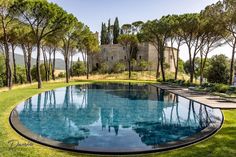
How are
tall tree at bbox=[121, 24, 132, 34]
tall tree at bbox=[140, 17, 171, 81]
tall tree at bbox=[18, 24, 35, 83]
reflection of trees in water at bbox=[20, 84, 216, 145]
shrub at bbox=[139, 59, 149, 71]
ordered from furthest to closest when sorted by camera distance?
shrub at bbox=[139, 59, 149, 71] < tall tree at bbox=[121, 24, 132, 34] < tall tree at bbox=[140, 17, 171, 81] < tall tree at bbox=[18, 24, 35, 83] < reflection of trees in water at bbox=[20, 84, 216, 145]

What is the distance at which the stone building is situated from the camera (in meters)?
59.9

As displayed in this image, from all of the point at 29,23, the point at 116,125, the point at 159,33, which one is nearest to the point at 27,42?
the point at 29,23

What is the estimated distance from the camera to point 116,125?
34.5 ft

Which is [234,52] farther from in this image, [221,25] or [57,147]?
[57,147]

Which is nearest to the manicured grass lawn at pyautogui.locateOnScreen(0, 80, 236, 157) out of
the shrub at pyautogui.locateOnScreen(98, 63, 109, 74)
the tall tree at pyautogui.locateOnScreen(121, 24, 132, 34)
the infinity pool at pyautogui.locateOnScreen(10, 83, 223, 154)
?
the infinity pool at pyautogui.locateOnScreen(10, 83, 223, 154)

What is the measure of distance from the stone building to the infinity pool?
44.1m

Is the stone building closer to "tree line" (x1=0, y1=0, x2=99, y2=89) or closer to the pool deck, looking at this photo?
"tree line" (x1=0, y1=0, x2=99, y2=89)

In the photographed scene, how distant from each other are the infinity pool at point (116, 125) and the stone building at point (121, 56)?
145 ft

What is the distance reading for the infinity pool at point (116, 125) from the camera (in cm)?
737

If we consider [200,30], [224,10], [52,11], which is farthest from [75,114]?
[200,30]

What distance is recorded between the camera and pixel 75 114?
13.0 meters

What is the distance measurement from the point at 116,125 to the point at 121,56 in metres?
51.7

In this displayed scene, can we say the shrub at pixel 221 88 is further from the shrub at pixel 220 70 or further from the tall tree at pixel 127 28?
the tall tree at pixel 127 28

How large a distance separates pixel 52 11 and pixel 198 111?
17564 millimetres
